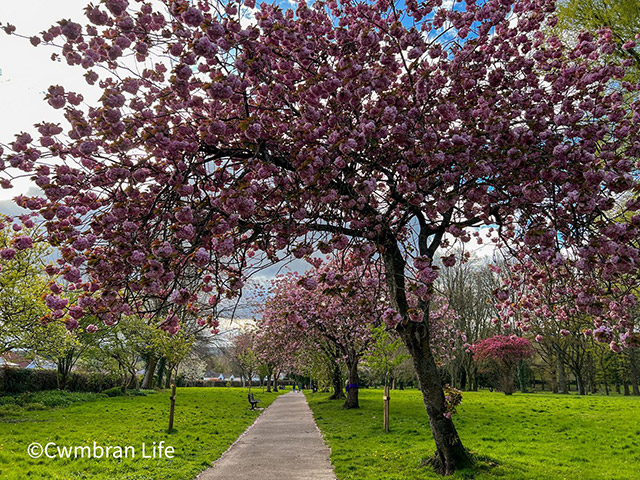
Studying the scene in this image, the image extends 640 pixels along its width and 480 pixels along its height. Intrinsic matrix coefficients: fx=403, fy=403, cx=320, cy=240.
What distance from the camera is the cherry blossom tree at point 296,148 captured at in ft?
14.4

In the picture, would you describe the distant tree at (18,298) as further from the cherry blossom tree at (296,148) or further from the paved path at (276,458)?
the cherry blossom tree at (296,148)

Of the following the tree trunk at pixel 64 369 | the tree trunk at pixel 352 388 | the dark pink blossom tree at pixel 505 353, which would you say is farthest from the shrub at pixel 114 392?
the dark pink blossom tree at pixel 505 353

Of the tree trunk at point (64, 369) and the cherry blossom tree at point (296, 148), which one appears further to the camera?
the tree trunk at point (64, 369)

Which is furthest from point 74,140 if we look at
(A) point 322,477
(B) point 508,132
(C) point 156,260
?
(A) point 322,477

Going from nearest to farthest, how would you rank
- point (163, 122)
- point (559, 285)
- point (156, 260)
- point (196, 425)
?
point (156, 260)
point (163, 122)
point (559, 285)
point (196, 425)

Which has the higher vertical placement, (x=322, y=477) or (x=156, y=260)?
(x=156, y=260)

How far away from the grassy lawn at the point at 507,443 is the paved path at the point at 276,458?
0.38 meters

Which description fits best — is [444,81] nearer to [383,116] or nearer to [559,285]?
[383,116]

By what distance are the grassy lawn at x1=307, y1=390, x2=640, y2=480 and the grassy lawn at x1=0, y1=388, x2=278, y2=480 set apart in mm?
3097

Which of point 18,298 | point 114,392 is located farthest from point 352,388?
point 114,392

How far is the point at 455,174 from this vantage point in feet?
17.0

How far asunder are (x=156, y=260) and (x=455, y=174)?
371cm

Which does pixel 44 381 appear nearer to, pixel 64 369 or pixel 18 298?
pixel 64 369

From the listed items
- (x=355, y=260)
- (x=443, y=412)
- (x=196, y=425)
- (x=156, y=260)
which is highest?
(x=355, y=260)
